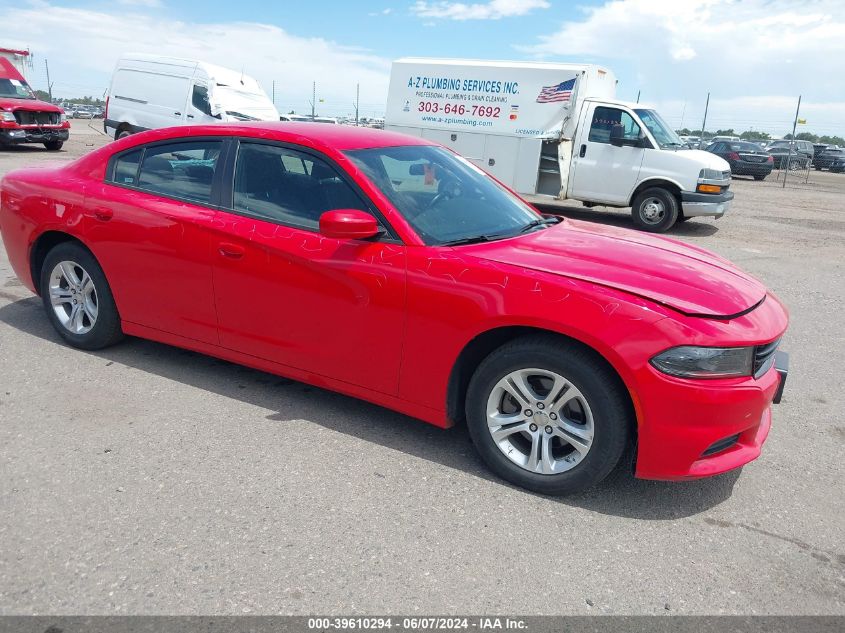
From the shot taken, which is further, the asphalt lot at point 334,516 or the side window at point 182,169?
the side window at point 182,169

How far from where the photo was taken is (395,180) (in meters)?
3.73

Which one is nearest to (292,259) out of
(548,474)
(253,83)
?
(548,474)

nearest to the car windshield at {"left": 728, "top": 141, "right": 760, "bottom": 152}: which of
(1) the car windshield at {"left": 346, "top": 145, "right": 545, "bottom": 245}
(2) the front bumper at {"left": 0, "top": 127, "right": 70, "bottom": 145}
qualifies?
(2) the front bumper at {"left": 0, "top": 127, "right": 70, "bottom": 145}

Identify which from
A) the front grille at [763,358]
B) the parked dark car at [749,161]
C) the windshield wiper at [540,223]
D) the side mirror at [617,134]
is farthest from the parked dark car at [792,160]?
the front grille at [763,358]

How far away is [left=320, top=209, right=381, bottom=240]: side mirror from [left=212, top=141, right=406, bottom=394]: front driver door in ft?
0.32

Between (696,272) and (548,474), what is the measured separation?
4.02 ft

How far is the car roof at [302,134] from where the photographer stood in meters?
3.87

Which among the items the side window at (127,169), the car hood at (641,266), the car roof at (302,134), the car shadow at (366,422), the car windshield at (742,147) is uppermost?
the car windshield at (742,147)

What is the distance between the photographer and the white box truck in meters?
11.9

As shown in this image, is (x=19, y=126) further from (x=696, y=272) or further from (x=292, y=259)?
(x=696, y=272)

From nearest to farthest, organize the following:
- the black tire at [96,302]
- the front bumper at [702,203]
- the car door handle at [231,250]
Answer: the car door handle at [231,250]
the black tire at [96,302]
the front bumper at [702,203]

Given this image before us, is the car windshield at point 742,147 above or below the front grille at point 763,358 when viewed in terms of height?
above

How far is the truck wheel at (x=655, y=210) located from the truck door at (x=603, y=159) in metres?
0.27

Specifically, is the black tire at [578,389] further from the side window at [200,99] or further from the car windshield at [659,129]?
the side window at [200,99]
